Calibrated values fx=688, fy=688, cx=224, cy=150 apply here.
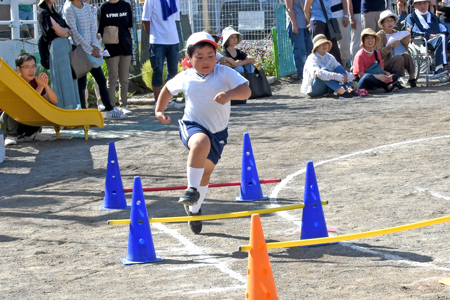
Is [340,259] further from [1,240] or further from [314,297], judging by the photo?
[1,240]

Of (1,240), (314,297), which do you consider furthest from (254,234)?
(1,240)

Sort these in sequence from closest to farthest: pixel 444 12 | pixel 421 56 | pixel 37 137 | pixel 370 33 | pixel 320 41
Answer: pixel 37 137 → pixel 320 41 → pixel 370 33 → pixel 421 56 → pixel 444 12

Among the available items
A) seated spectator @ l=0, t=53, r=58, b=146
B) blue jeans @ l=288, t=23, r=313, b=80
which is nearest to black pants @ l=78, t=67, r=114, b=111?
seated spectator @ l=0, t=53, r=58, b=146

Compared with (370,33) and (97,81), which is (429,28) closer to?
(370,33)

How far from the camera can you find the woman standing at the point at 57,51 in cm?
1180

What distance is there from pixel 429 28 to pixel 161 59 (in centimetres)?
593

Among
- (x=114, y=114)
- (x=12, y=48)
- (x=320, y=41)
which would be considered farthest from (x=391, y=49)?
(x=12, y=48)

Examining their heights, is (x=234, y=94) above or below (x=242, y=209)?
above

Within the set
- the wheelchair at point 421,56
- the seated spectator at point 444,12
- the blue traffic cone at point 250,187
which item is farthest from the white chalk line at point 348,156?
the seated spectator at point 444,12

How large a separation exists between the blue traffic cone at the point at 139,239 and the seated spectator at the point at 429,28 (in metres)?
11.2

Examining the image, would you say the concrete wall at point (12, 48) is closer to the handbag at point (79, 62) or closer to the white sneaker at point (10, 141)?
the handbag at point (79, 62)

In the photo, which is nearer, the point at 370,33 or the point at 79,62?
the point at 79,62

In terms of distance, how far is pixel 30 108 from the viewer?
422 inches

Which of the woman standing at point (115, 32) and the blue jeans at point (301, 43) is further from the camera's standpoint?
the blue jeans at point (301, 43)
